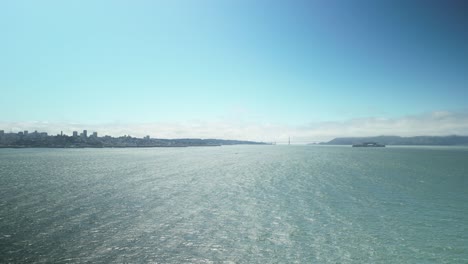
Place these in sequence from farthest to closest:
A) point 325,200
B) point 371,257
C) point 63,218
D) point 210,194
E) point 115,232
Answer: point 210,194, point 325,200, point 63,218, point 115,232, point 371,257

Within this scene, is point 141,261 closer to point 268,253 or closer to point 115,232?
point 115,232

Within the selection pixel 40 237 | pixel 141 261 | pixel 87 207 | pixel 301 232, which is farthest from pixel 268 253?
pixel 87 207

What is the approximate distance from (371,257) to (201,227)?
1258cm

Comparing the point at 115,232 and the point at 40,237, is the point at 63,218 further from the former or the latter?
the point at 115,232

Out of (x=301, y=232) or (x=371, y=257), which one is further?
(x=301, y=232)

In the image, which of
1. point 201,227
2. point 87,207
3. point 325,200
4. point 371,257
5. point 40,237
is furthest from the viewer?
point 325,200

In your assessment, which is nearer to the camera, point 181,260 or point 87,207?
point 181,260

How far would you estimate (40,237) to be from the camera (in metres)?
18.4

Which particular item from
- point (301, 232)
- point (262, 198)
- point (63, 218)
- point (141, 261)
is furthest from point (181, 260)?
point (262, 198)

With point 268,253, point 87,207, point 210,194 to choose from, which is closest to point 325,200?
point 210,194

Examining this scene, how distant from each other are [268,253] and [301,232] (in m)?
5.02

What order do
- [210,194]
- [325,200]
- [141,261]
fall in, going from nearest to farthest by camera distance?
[141,261], [325,200], [210,194]

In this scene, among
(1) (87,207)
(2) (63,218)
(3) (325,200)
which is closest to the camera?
(2) (63,218)

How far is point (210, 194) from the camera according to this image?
36375 millimetres
